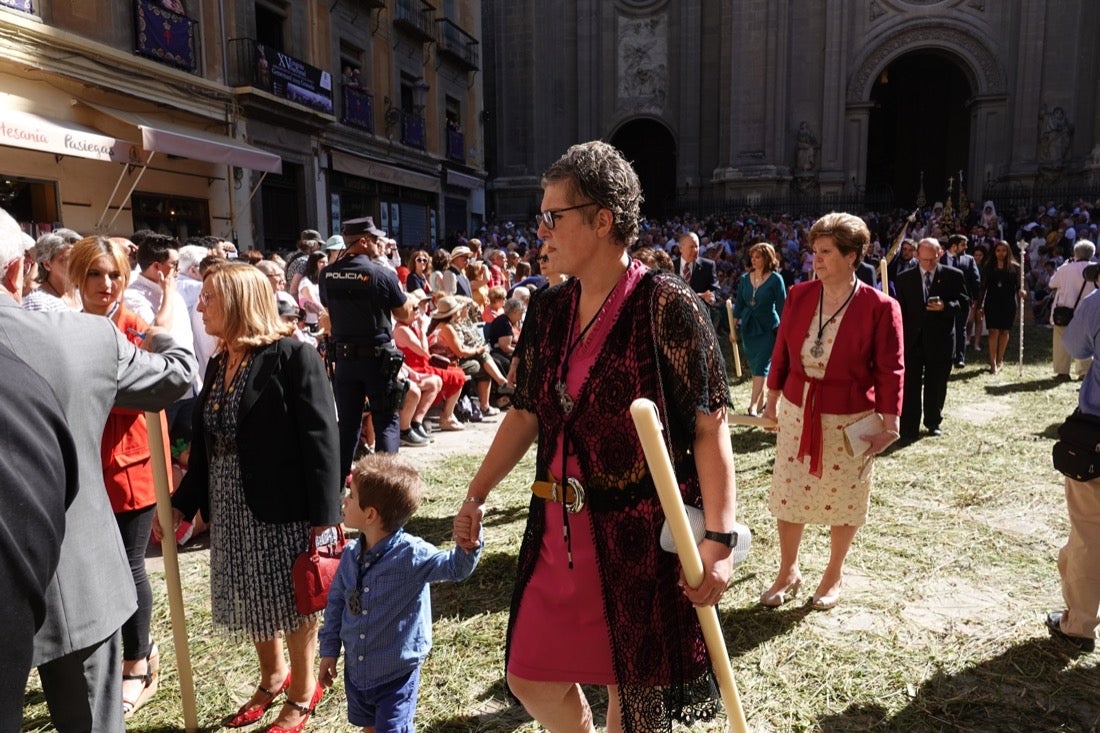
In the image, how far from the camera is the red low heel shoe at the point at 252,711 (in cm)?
310

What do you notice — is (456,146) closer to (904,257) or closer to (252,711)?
(904,257)

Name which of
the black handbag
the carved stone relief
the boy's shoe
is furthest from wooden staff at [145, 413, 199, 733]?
the carved stone relief

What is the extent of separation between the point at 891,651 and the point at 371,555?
254 centimetres

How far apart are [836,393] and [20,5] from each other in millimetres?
12619

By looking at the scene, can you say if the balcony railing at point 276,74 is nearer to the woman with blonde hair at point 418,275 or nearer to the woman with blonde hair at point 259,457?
the woman with blonde hair at point 418,275

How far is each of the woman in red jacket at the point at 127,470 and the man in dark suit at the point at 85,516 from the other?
0.86 metres

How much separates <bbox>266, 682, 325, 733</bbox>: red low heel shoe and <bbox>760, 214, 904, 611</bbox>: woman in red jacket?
2332 mm

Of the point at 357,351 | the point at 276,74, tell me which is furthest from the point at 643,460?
the point at 276,74

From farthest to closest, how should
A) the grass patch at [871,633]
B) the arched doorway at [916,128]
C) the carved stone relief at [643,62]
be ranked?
the arched doorway at [916,128] → the carved stone relief at [643,62] → the grass patch at [871,633]

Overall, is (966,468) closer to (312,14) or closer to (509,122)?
(312,14)

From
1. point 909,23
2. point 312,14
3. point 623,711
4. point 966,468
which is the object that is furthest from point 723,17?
point 623,711

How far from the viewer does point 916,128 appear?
3531 centimetres

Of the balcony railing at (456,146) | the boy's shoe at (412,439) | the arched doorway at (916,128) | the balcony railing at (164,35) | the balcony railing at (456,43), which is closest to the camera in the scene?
the boy's shoe at (412,439)

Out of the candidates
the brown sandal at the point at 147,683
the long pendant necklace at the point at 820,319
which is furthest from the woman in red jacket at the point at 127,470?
the long pendant necklace at the point at 820,319
